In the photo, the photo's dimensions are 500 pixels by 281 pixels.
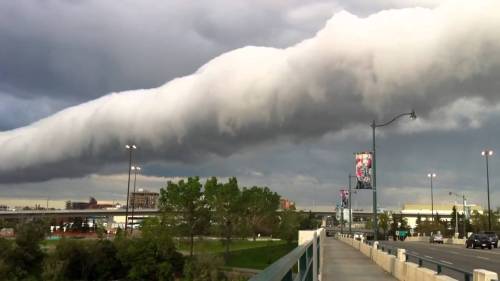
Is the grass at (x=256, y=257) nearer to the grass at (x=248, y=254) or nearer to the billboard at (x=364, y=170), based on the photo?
the grass at (x=248, y=254)

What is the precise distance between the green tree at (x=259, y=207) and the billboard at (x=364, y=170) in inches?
3937

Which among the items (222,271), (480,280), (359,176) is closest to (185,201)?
(222,271)

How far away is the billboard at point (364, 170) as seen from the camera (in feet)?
136

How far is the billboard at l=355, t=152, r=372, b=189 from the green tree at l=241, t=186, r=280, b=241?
Answer: 3937 inches

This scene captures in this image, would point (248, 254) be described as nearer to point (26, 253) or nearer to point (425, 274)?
point (26, 253)

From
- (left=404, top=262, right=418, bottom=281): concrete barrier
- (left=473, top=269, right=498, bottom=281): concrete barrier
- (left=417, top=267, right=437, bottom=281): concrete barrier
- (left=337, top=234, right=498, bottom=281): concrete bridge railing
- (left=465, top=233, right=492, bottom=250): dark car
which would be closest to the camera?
(left=473, top=269, right=498, bottom=281): concrete barrier

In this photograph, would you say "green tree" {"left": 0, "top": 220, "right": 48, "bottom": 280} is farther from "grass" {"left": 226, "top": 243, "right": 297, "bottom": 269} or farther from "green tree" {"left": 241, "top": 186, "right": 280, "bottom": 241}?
"green tree" {"left": 241, "top": 186, "right": 280, "bottom": 241}

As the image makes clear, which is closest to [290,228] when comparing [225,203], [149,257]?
[225,203]

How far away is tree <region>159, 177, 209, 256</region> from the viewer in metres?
119

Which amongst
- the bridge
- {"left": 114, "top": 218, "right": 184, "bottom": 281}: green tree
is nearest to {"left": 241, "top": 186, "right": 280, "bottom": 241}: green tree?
{"left": 114, "top": 218, "right": 184, "bottom": 281}: green tree

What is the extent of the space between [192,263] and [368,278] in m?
73.9

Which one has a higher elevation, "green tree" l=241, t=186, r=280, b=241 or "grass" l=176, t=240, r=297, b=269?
"green tree" l=241, t=186, r=280, b=241

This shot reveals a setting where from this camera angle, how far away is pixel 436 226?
484 ft

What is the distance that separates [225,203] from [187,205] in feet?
45.8
